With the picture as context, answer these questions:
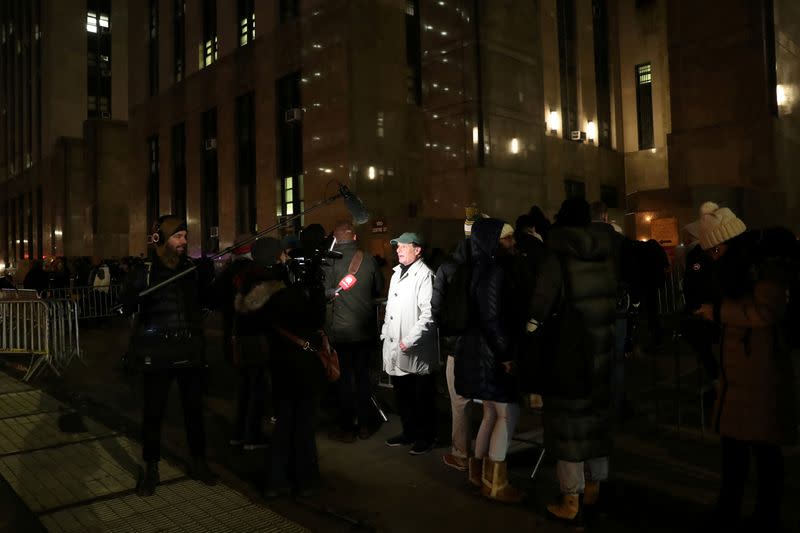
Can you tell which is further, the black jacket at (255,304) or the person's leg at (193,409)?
the person's leg at (193,409)

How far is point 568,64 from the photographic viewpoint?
23422 mm

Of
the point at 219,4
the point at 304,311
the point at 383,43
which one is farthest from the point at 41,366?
the point at 219,4

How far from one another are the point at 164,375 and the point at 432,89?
51.4 feet

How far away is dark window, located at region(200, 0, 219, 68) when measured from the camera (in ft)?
81.8

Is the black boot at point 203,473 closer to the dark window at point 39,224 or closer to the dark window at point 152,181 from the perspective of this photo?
the dark window at point 152,181

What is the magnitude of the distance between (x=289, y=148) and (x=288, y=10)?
180 inches

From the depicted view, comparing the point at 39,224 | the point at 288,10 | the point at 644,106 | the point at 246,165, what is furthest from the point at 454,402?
the point at 39,224

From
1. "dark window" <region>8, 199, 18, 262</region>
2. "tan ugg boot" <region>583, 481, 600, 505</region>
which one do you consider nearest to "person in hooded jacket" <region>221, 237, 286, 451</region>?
"tan ugg boot" <region>583, 481, 600, 505</region>

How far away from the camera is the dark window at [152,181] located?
29016mm

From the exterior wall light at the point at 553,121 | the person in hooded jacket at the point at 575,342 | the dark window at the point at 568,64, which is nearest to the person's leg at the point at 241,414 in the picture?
the person in hooded jacket at the point at 575,342

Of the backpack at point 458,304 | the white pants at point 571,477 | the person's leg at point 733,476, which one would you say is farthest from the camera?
the backpack at point 458,304

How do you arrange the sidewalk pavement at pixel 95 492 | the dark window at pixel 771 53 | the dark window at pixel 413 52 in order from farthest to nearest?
the dark window at pixel 413 52
the dark window at pixel 771 53
the sidewalk pavement at pixel 95 492

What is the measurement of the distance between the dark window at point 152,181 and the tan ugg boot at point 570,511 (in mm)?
28000

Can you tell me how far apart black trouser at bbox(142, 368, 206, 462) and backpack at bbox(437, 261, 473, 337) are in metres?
2.12
